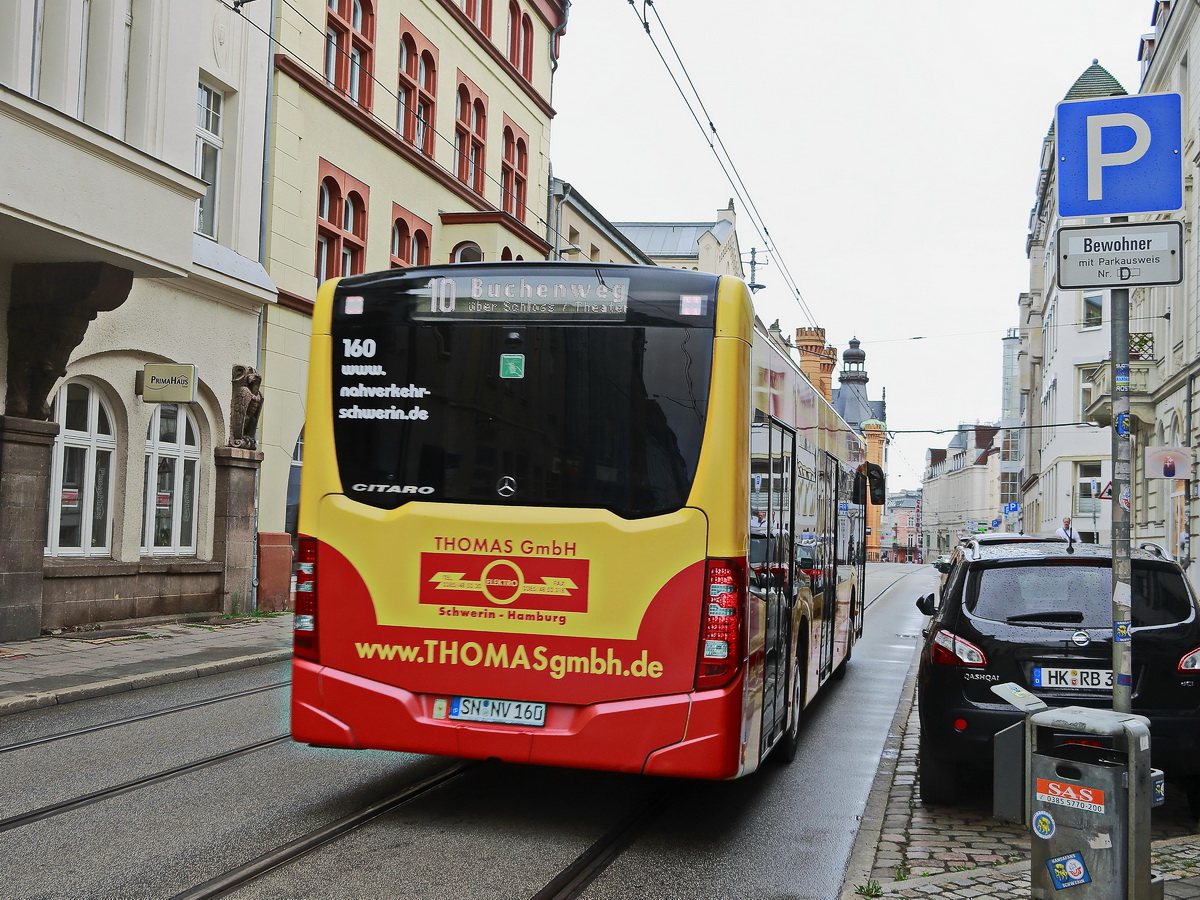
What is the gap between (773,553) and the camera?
7363 millimetres

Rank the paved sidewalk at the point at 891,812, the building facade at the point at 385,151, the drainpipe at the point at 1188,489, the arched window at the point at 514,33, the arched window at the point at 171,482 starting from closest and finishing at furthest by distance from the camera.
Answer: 1. the paved sidewalk at the point at 891,812
2. the arched window at the point at 171,482
3. the building facade at the point at 385,151
4. the drainpipe at the point at 1188,489
5. the arched window at the point at 514,33

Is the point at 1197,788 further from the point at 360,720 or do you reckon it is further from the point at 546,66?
the point at 546,66

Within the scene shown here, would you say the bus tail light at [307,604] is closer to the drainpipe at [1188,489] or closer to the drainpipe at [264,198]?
the drainpipe at [264,198]

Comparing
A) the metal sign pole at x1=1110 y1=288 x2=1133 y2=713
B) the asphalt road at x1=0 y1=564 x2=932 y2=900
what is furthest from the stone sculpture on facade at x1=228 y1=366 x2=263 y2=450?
the metal sign pole at x1=1110 y1=288 x2=1133 y2=713

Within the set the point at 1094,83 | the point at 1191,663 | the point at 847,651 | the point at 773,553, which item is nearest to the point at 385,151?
the point at 847,651

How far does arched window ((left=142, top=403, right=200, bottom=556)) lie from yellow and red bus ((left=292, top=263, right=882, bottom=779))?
11.6m

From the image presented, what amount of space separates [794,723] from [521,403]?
3.65 m

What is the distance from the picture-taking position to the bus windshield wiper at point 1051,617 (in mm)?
Answer: 7234

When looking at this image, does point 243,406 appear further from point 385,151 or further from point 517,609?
point 517,609

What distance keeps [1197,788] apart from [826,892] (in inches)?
108

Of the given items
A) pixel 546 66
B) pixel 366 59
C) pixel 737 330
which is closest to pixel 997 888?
pixel 737 330

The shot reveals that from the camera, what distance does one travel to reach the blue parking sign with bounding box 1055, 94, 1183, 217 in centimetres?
536

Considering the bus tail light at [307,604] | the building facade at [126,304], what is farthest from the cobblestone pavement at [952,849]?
the building facade at [126,304]

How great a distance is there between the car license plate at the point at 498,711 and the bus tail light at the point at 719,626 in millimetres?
838
